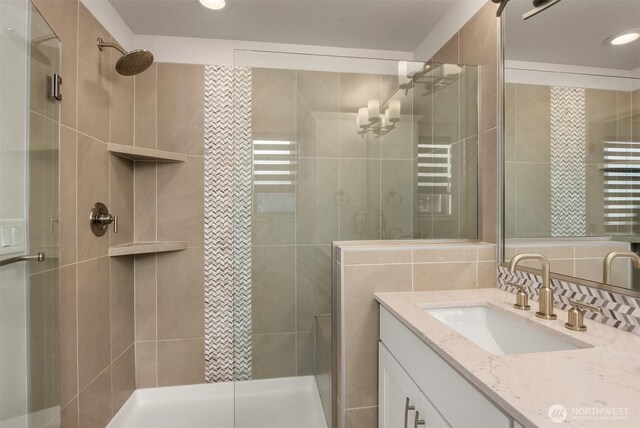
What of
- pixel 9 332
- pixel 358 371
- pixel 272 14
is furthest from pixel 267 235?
pixel 272 14

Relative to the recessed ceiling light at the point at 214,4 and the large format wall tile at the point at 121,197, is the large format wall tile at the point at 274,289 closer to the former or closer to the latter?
the large format wall tile at the point at 121,197

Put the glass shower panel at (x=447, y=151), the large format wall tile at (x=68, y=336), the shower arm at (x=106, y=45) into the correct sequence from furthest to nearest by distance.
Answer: the shower arm at (x=106, y=45) → the glass shower panel at (x=447, y=151) → the large format wall tile at (x=68, y=336)

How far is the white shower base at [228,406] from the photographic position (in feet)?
4.56

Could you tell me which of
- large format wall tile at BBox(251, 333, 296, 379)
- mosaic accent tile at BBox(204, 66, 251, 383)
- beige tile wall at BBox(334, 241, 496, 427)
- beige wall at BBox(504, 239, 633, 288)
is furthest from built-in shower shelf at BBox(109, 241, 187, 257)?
beige wall at BBox(504, 239, 633, 288)

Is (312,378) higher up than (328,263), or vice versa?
(328,263)

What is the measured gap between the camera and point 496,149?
4.39ft

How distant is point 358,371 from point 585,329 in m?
0.75

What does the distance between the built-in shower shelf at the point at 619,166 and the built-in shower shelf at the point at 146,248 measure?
6.82ft

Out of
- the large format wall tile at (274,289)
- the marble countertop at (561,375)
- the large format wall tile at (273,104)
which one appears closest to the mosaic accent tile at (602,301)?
the marble countertop at (561,375)

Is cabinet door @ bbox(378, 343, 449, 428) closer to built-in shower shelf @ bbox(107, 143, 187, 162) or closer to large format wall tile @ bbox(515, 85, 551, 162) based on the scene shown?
large format wall tile @ bbox(515, 85, 551, 162)

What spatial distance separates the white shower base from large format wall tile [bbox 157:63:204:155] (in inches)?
58.7

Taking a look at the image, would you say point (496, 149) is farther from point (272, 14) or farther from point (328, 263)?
point (272, 14)

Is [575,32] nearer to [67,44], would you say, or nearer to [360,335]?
[360,335]

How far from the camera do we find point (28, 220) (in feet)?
3.15
